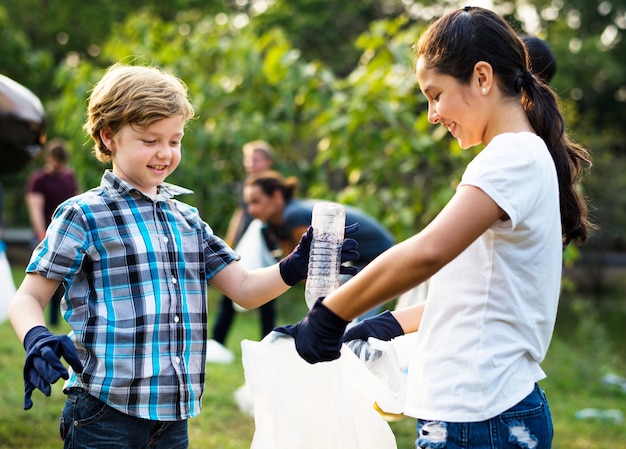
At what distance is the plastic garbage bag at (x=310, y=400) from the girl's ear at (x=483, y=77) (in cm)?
72

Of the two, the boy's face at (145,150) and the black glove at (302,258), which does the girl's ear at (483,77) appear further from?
the boy's face at (145,150)

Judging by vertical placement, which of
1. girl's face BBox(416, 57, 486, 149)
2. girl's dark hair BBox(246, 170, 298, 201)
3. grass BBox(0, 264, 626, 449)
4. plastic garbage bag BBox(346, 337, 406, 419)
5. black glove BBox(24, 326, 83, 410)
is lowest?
grass BBox(0, 264, 626, 449)

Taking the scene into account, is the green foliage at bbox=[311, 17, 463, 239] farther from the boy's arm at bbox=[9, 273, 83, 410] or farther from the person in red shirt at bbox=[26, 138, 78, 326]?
the boy's arm at bbox=[9, 273, 83, 410]

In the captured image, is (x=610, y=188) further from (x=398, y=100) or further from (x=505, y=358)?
(x=505, y=358)

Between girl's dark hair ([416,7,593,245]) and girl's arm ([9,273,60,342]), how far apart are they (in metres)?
0.97

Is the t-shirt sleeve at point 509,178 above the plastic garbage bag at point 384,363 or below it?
above

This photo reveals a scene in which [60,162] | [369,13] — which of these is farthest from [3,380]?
[369,13]

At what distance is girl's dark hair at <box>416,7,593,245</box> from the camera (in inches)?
62.0

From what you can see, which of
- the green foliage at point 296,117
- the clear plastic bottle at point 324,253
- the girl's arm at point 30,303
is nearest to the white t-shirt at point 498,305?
the clear plastic bottle at point 324,253

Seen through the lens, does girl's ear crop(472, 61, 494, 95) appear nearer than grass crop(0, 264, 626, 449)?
Yes

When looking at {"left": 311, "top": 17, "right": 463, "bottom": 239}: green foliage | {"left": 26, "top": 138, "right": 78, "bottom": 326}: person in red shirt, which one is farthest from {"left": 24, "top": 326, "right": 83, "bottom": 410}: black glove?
{"left": 26, "top": 138, "right": 78, "bottom": 326}: person in red shirt

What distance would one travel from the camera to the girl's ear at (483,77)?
1.56 meters

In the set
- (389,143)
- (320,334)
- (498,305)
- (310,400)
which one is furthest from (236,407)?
(498,305)

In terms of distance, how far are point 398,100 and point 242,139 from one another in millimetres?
2303
